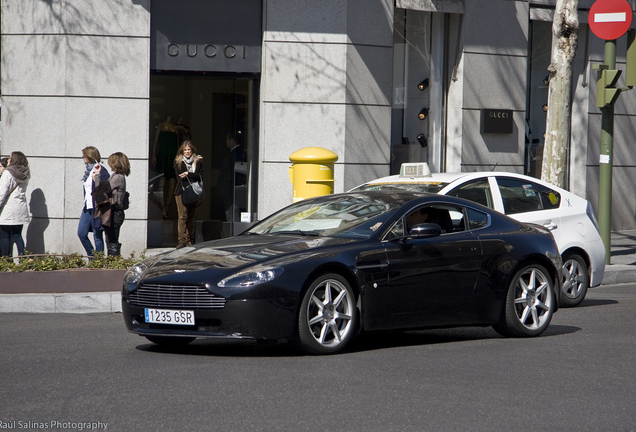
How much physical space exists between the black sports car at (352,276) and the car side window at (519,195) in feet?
7.26

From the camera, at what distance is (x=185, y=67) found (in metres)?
15.7

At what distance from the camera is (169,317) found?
22.5ft

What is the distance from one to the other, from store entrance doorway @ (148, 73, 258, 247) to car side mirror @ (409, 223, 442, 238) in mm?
8790

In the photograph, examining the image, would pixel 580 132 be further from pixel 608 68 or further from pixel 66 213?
pixel 66 213

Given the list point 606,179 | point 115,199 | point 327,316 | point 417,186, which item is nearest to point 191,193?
point 115,199

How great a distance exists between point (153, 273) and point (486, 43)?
1217 cm

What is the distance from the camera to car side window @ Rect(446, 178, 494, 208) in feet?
34.5

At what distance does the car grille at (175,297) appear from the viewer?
6.70m

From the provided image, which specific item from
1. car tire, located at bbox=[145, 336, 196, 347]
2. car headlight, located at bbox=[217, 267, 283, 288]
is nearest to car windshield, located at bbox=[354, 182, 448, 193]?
car tire, located at bbox=[145, 336, 196, 347]

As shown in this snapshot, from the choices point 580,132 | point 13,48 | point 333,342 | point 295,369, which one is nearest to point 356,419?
point 295,369

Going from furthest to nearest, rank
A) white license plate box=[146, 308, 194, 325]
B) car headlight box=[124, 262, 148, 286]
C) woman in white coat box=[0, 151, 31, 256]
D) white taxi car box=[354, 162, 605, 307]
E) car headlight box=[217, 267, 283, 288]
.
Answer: woman in white coat box=[0, 151, 31, 256], white taxi car box=[354, 162, 605, 307], car headlight box=[124, 262, 148, 286], white license plate box=[146, 308, 194, 325], car headlight box=[217, 267, 283, 288]

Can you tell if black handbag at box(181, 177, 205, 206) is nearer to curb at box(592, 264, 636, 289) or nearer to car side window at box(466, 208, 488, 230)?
curb at box(592, 264, 636, 289)

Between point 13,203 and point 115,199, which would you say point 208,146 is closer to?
point 115,199

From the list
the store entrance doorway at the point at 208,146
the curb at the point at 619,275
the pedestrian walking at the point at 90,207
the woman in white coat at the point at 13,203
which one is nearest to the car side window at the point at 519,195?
the curb at the point at 619,275
